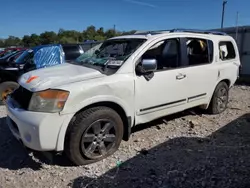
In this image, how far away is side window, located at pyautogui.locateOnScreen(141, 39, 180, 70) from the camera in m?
4.37

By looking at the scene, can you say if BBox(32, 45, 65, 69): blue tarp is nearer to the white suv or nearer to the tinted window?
the tinted window

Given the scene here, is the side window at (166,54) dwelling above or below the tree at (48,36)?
below

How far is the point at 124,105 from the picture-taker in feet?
12.1

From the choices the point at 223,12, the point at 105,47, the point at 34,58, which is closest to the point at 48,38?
the point at 223,12

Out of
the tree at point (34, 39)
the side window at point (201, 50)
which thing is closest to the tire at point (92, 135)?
the side window at point (201, 50)

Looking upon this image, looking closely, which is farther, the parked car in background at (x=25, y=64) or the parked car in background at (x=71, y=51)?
the parked car in background at (x=71, y=51)

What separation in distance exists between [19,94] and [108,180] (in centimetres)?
179

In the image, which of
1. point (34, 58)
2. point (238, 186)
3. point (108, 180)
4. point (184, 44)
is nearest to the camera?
point (238, 186)

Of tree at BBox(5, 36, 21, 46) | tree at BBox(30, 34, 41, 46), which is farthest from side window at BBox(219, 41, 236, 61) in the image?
tree at BBox(5, 36, 21, 46)

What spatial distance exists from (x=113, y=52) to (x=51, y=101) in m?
1.69

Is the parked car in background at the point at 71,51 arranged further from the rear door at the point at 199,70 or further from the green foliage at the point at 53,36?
the green foliage at the point at 53,36

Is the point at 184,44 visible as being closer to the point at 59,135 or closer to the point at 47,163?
the point at 59,135

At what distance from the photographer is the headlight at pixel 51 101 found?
3.12 metres

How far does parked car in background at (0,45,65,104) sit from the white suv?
10.9 feet
